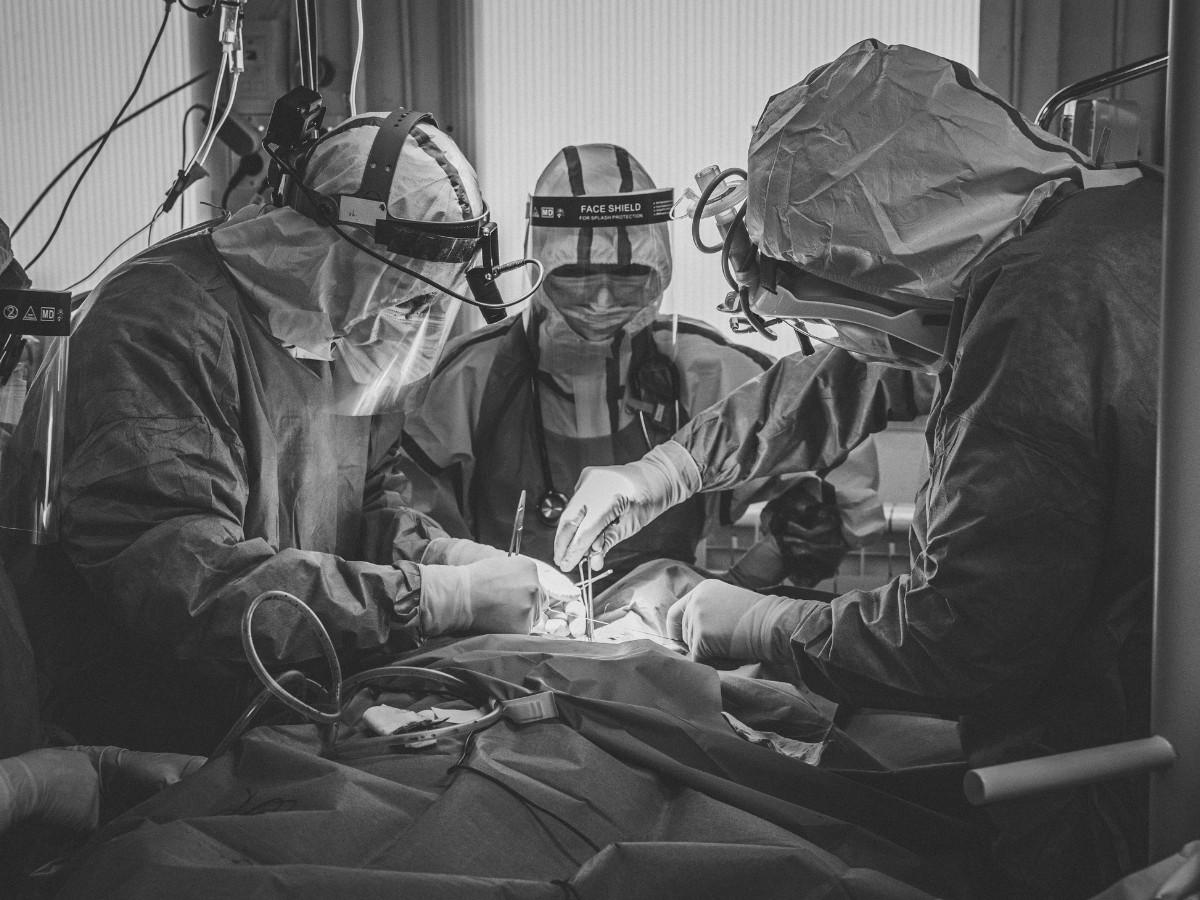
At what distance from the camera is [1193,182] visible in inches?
42.7

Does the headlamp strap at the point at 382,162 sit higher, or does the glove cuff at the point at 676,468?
the headlamp strap at the point at 382,162

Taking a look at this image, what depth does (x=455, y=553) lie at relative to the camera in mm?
2701

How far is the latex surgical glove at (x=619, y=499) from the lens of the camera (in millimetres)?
2744

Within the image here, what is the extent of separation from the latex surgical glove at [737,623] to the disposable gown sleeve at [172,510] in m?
0.61

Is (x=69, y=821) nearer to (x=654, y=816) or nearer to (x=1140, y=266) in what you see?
(x=654, y=816)

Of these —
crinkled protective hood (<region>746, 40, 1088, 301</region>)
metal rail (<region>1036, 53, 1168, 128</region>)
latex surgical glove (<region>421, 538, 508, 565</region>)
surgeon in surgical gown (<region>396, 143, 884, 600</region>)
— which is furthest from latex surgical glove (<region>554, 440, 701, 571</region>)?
metal rail (<region>1036, 53, 1168, 128</region>)

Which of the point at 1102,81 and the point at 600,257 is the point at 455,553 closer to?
the point at 600,257

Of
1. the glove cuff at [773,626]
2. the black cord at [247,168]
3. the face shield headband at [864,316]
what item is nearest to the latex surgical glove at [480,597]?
the glove cuff at [773,626]

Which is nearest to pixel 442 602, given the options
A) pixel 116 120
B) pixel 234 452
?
pixel 234 452

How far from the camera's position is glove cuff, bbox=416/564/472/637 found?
220cm

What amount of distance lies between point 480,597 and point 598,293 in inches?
54.4

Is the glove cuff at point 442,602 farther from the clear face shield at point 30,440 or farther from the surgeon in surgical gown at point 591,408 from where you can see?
the surgeon in surgical gown at point 591,408

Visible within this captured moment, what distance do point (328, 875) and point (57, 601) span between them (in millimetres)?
1084

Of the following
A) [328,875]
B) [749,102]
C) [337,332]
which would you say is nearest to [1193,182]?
[328,875]
